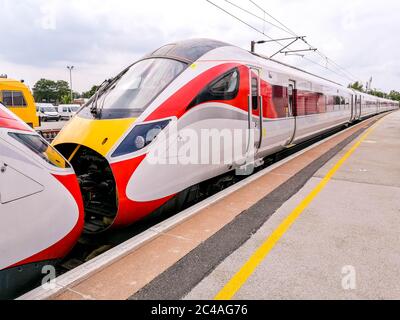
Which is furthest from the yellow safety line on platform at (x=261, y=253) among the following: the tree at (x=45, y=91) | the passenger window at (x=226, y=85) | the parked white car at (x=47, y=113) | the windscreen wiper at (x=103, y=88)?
the tree at (x=45, y=91)

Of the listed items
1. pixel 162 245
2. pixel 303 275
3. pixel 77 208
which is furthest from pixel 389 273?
pixel 77 208

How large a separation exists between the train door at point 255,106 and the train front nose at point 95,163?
299 centimetres

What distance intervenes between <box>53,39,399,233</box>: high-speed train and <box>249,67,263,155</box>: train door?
0.07ft

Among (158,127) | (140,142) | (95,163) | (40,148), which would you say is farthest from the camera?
(95,163)

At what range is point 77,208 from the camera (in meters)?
3.32

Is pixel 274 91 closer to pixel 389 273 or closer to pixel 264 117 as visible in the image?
pixel 264 117

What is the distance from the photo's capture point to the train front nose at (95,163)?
4.13 metres

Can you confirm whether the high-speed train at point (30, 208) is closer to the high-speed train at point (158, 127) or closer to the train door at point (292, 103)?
the high-speed train at point (158, 127)

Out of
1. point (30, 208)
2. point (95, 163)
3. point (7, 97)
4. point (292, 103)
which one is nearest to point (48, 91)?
point (7, 97)

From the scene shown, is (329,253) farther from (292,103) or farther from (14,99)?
(14,99)

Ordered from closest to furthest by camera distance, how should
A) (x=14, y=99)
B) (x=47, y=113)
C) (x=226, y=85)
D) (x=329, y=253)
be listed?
(x=329, y=253)
(x=226, y=85)
(x=14, y=99)
(x=47, y=113)

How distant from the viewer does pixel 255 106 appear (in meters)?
6.64

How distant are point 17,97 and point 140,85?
15425mm

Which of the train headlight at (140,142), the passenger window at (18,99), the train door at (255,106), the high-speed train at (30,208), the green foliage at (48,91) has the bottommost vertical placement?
the high-speed train at (30,208)
